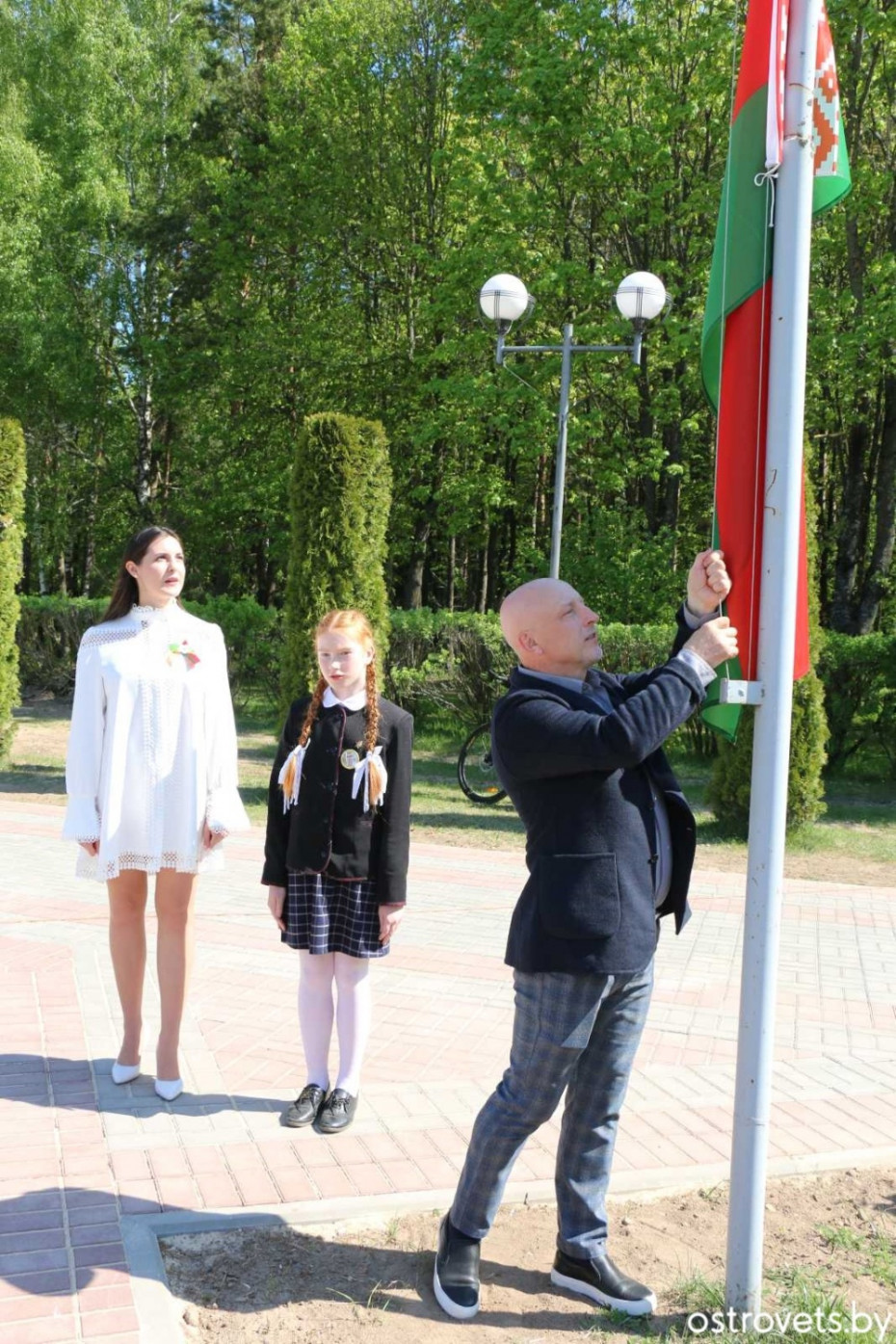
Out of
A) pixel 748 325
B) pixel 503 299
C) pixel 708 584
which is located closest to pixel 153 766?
pixel 708 584

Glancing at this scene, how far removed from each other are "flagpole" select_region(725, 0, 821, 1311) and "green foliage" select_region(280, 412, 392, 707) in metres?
8.26

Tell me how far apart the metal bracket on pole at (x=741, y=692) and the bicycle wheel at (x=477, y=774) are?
889 centimetres

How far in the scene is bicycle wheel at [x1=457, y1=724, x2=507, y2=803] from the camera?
1177 cm

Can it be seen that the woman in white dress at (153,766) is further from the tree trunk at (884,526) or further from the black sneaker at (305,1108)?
the tree trunk at (884,526)

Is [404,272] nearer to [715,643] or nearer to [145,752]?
[145,752]

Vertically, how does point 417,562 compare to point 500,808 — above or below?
above

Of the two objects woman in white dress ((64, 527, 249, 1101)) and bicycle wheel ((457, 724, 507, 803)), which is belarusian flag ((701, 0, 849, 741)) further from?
bicycle wheel ((457, 724, 507, 803))

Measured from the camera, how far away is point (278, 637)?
16.7 metres

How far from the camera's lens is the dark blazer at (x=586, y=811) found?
2.56m

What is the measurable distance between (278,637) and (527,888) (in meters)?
14.2

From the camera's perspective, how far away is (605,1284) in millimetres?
2873

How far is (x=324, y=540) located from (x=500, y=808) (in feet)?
10.7

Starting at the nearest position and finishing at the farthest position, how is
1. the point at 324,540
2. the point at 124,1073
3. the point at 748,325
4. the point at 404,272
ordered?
1. the point at 748,325
2. the point at 124,1073
3. the point at 324,540
4. the point at 404,272

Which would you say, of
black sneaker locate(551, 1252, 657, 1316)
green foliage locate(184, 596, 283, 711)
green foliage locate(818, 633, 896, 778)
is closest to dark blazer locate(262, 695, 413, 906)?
black sneaker locate(551, 1252, 657, 1316)
